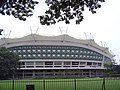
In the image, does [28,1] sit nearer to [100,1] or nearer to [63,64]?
[100,1]

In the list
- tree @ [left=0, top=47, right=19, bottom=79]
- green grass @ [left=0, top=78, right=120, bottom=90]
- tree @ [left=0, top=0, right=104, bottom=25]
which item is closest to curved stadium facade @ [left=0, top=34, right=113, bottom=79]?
tree @ [left=0, top=47, right=19, bottom=79]

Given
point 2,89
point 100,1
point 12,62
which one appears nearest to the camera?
point 100,1

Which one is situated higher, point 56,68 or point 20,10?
point 20,10

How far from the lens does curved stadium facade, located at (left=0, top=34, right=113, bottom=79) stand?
407ft

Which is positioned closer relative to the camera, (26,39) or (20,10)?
(20,10)

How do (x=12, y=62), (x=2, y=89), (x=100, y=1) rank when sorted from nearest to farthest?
(x=100, y=1) < (x=2, y=89) < (x=12, y=62)

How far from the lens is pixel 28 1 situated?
47.3 feet

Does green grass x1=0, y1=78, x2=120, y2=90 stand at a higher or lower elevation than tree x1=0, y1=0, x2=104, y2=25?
lower

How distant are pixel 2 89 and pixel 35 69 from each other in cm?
9919

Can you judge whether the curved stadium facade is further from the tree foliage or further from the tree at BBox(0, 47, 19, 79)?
the tree foliage

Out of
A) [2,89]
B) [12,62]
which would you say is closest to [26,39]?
[12,62]

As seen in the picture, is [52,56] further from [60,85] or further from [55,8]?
[55,8]

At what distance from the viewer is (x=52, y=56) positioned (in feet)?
416

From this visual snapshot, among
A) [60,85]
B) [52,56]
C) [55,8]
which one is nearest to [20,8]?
[55,8]
